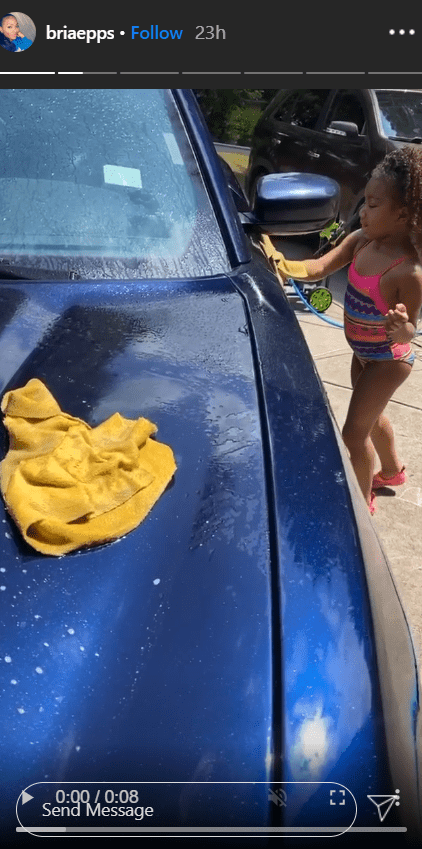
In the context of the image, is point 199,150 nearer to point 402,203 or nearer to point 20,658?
point 402,203

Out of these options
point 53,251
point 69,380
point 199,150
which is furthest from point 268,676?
point 199,150

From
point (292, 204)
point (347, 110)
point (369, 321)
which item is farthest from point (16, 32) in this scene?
point (347, 110)

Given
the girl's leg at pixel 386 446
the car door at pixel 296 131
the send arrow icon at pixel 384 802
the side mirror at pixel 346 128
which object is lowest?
the girl's leg at pixel 386 446

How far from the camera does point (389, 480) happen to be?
3014mm

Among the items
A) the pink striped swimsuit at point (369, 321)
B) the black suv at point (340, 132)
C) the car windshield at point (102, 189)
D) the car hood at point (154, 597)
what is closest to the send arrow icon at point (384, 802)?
the car hood at point (154, 597)

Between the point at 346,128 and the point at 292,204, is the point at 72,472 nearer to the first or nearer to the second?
the point at 292,204

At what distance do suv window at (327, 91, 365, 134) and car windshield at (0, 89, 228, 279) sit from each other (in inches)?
188

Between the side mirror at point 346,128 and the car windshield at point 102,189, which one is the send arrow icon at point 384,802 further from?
the side mirror at point 346,128

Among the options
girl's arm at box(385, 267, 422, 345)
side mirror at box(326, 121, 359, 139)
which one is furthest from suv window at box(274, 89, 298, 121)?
girl's arm at box(385, 267, 422, 345)

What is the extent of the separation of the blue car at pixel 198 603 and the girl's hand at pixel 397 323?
0.67 m

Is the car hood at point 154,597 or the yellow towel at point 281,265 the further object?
the yellow towel at point 281,265

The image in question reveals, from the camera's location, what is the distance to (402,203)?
228 cm

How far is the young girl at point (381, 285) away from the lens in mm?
2256

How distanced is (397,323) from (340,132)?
14.8 ft
